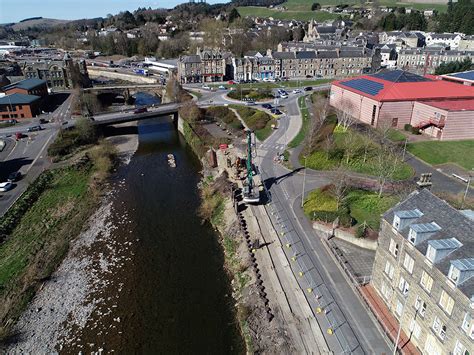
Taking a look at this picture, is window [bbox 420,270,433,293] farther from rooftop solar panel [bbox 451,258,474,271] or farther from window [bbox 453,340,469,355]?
window [bbox 453,340,469,355]

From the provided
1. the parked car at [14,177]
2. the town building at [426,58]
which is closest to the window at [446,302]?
the parked car at [14,177]

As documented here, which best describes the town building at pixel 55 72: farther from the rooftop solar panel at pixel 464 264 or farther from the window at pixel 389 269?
the rooftop solar panel at pixel 464 264

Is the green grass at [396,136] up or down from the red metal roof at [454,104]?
down

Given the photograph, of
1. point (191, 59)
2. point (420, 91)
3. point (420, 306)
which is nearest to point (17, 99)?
point (191, 59)

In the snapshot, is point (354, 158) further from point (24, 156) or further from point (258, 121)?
point (24, 156)

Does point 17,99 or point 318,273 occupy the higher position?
point 17,99

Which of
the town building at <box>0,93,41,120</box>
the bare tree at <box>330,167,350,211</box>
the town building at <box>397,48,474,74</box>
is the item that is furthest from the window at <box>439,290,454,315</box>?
the town building at <box>397,48,474,74</box>

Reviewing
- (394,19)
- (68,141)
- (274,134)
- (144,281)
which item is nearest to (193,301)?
(144,281)

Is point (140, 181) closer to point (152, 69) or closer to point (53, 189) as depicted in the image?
point (53, 189)
